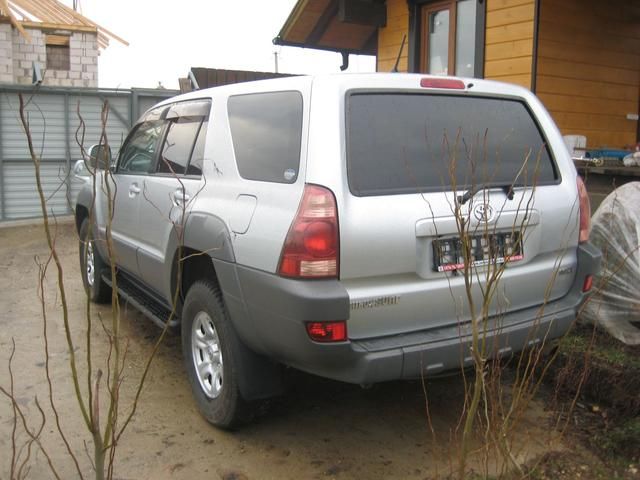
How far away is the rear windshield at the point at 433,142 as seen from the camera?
306cm

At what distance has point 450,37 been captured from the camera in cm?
855

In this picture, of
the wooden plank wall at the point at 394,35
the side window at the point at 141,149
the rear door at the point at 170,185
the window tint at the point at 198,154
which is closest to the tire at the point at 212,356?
the rear door at the point at 170,185

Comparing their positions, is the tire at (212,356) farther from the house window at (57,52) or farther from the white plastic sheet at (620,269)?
the house window at (57,52)

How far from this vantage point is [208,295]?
3535 mm

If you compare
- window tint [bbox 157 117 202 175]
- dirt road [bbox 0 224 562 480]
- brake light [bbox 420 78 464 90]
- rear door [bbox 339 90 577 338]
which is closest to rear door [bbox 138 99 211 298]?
window tint [bbox 157 117 202 175]

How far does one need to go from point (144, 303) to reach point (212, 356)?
4.20 feet

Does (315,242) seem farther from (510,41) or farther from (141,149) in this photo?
(510,41)

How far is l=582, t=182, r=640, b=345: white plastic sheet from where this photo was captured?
419cm

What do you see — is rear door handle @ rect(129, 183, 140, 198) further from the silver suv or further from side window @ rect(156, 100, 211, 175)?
the silver suv

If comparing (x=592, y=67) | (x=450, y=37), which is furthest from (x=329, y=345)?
(x=450, y=37)

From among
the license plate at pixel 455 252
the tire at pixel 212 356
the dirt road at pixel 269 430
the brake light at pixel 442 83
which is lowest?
the dirt road at pixel 269 430

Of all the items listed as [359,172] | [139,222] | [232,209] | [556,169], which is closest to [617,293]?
[556,169]

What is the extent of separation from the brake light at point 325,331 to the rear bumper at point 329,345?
0.08 feet

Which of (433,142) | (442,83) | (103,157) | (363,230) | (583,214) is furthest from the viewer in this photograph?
(583,214)
